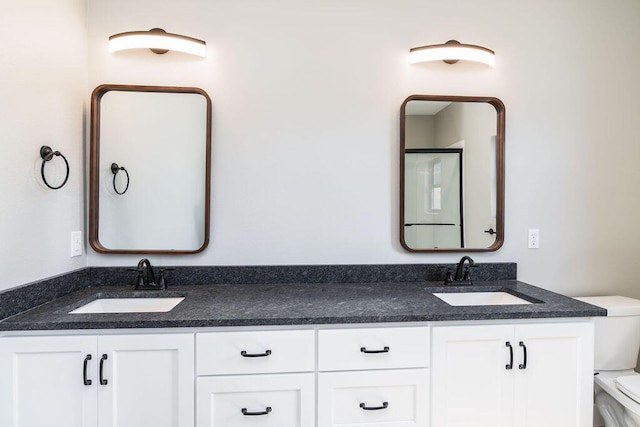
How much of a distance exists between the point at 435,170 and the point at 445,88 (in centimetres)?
47

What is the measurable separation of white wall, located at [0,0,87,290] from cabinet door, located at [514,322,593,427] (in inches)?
79.3

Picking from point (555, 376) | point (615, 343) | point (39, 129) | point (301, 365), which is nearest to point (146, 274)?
point (39, 129)

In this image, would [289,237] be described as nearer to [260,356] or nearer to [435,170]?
[260,356]

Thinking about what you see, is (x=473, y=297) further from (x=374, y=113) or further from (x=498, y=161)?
(x=374, y=113)

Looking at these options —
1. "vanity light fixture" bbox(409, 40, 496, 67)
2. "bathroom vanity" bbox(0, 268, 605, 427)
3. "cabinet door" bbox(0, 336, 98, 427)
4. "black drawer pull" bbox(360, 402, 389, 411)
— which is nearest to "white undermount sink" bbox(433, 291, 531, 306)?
"bathroom vanity" bbox(0, 268, 605, 427)

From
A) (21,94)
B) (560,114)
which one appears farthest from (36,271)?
(560,114)

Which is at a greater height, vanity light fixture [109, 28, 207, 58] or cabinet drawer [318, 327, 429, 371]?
vanity light fixture [109, 28, 207, 58]

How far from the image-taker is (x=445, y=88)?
2.07 metres

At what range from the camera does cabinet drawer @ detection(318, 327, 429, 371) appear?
1.40m

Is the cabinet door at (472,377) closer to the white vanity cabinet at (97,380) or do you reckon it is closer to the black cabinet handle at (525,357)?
the black cabinet handle at (525,357)

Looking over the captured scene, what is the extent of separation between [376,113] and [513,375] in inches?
55.1

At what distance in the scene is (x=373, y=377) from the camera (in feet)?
4.63

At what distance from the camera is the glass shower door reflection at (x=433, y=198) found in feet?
6.62

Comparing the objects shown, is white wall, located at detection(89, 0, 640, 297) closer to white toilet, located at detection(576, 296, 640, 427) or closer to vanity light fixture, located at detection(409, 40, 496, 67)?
vanity light fixture, located at detection(409, 40, 496, 67)
